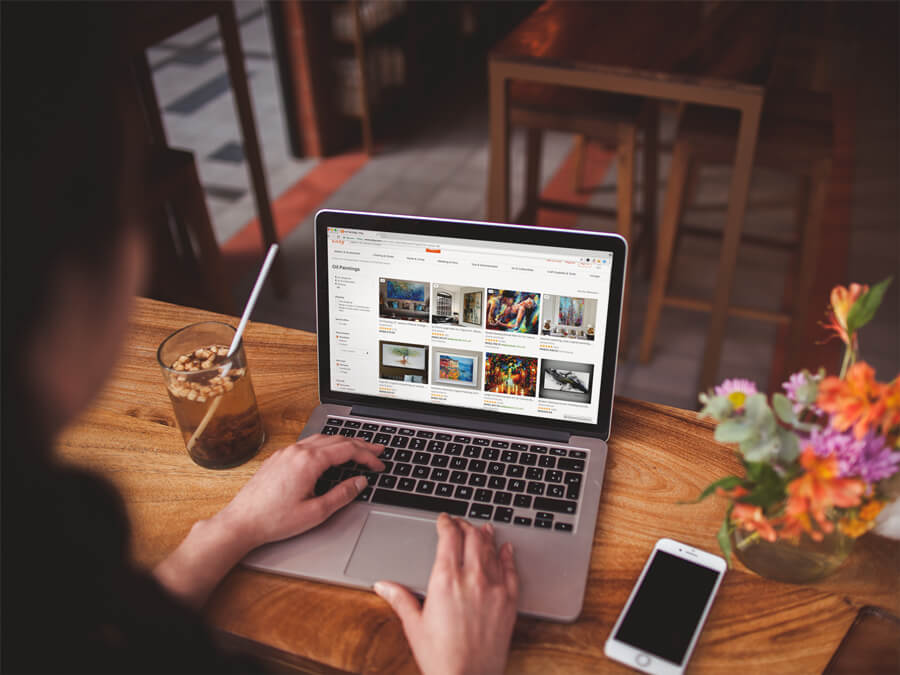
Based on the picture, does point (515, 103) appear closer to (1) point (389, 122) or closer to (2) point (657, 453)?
(2) point (657, 453)

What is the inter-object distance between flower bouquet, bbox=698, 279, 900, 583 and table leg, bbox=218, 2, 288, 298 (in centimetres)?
196

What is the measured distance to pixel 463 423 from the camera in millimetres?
962

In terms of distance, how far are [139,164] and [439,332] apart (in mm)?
554

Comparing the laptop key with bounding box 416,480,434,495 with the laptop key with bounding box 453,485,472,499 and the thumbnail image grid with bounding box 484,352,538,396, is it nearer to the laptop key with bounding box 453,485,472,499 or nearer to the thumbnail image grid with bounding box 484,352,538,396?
the laptop key with bounding box 453,485,472,499

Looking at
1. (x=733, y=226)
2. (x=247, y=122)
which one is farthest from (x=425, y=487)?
(x=247, y=122)

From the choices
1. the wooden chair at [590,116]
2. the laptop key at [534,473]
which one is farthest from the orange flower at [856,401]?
the wooden chair at [590,116]

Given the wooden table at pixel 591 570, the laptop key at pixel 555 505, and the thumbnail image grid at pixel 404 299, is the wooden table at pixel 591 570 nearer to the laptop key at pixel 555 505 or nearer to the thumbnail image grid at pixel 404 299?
the laptop key at pixel 555 505

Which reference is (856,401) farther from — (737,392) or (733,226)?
(733,226)

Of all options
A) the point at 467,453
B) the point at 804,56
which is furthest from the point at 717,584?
the point at 804,56

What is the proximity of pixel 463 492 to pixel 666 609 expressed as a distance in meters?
0.27

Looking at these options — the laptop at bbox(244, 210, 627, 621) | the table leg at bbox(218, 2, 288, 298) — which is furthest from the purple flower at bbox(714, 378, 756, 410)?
the table leg at bbox(218, 2, 288, 298)

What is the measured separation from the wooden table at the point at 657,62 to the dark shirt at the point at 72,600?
1.60 m

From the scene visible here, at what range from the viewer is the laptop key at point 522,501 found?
0.85m

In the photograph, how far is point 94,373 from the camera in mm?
406
